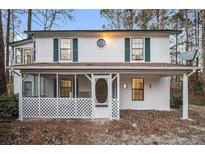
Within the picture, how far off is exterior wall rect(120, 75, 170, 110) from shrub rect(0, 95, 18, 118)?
262 inches

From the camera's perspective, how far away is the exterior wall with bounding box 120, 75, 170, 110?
15086 mm

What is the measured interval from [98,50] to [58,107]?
487cm

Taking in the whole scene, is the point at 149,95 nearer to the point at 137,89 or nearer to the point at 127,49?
the point at 137,89

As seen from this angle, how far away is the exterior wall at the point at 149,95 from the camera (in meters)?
15.1

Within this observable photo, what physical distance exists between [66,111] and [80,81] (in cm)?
340

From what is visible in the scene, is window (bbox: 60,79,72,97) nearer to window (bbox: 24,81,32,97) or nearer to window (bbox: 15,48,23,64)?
window (bbox: 24,81,32,97)

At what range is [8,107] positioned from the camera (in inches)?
491

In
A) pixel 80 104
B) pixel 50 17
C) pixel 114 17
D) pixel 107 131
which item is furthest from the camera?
pixel 114 17

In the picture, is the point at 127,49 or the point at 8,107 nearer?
the point at 8,107

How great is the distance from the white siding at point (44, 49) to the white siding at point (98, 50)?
1967mm

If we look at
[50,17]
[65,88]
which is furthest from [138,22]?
[65,88]

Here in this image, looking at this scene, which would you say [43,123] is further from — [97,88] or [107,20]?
[107,20]

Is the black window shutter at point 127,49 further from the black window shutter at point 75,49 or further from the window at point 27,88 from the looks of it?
the window at point 27,88
